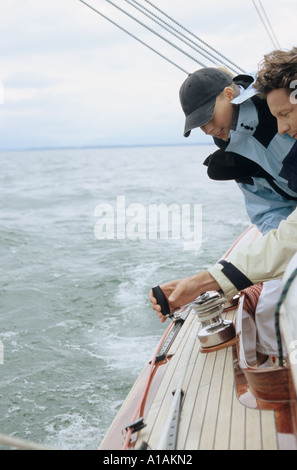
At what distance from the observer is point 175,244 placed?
897cm

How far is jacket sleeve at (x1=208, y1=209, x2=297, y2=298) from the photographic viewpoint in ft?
6.12

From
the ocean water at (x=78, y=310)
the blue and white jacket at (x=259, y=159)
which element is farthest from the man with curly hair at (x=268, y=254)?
the ocean water at (x=78, y=310)

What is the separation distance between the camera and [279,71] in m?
1.93

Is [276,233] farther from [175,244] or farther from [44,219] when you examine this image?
[44,219]

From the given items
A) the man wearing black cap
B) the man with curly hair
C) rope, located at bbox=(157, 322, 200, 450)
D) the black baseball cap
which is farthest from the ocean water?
the black baseball cap

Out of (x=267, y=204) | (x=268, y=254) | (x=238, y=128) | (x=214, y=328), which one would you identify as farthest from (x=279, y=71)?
(x=214, y=328)

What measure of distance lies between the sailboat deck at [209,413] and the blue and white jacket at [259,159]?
2.50 ft

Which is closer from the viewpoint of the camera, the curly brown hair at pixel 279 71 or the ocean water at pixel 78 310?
the curly brown hair at pixel 279 71

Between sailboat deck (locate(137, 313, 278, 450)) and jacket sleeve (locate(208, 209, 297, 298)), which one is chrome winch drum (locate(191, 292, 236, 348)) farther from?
jacket sleeve (locate(208, 209, 297, 298))

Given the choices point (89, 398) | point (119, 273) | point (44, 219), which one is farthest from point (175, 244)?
point (89, 398)

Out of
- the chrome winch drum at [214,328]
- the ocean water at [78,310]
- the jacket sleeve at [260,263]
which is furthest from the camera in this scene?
the ocean water at [78,310]

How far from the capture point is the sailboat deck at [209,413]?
69.3 inches

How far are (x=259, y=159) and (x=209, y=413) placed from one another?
1.07 m

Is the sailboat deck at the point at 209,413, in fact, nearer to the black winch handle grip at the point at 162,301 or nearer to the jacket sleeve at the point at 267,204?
the black winch handle grip at the point at 162,301
